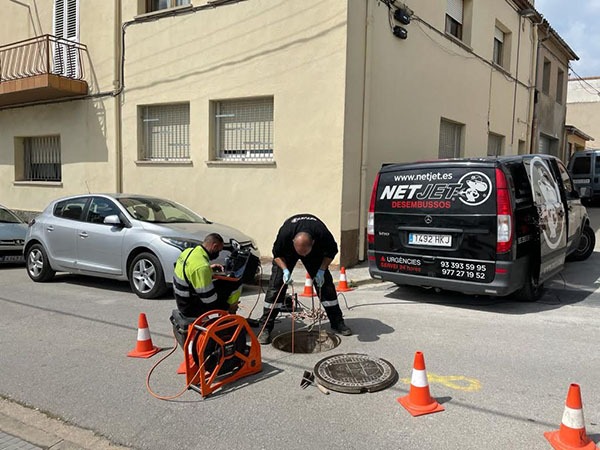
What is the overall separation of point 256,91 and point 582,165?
49.8 feet

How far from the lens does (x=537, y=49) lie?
700 inches

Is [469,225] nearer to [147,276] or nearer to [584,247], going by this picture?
[147,276]

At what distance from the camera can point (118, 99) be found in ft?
39.2

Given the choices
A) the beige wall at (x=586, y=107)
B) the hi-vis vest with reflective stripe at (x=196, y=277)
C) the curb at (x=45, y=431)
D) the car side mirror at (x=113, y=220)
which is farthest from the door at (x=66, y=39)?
the beige wall at (x=586, y=107)

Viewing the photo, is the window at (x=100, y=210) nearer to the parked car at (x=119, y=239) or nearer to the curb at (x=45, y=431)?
the parked car at (x=119, y=239)

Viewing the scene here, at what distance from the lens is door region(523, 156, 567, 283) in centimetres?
602

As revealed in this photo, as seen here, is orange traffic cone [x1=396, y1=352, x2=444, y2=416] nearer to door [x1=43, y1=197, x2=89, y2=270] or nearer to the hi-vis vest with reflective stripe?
the hi-vis vest with reflective stripe

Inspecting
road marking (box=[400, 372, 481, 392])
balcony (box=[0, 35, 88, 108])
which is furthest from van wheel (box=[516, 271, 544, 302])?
balcony (box=[0, 35, 88, 108])

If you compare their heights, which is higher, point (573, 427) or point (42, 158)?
point (42, 158)

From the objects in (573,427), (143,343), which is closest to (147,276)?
(143,343)

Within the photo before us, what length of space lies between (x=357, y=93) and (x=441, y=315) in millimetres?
4769

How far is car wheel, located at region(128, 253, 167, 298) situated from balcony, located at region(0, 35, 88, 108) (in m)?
7.63

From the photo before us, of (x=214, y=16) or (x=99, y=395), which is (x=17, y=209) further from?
(x=99, y=395)

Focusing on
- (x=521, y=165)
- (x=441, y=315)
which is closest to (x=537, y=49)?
(x=521, y=165)
